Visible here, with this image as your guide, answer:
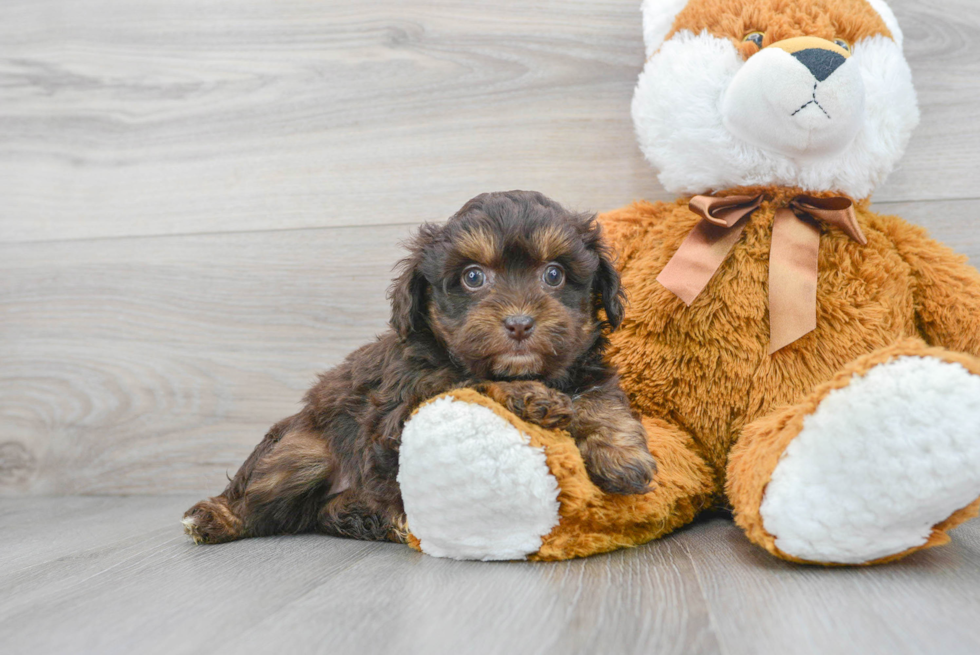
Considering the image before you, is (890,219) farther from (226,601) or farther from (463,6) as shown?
(226,601)

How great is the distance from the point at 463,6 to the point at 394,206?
0.68 metres

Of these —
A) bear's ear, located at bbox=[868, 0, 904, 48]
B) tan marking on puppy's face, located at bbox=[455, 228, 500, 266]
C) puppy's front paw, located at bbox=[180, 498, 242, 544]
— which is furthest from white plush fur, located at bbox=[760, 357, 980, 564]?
puppy's front paw, located at bbox=[180, 498, 242, 544]

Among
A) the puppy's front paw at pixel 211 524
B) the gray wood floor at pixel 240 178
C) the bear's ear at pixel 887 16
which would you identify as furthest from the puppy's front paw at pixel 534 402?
the bear's ear at pixel 887 16

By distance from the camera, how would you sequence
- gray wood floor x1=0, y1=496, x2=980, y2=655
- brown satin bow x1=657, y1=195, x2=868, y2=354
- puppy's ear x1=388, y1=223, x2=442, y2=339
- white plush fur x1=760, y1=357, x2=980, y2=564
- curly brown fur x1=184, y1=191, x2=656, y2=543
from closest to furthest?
gray wood floor x1=0, y1=496, x2=980, y2=655
white plush fur x1=760, y1=357, x2=980, y2=564
curly brown fur x1=184, y1=191, x2=656, y2=543
puppy's ear x1=388, y1=223, x2=442, y2=339
brown satin bow x1=657, y1=195, x2=868, y2=354

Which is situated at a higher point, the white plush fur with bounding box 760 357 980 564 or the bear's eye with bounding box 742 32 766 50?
the bear's eye with bounding box 742 32 766 50

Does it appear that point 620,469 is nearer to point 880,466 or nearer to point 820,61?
point 880,466

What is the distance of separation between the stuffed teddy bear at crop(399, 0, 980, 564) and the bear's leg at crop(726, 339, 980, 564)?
5 cm

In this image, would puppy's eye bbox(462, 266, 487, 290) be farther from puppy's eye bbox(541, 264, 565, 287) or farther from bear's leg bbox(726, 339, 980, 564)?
bear's leg bbox(726, 339, 980, 564)

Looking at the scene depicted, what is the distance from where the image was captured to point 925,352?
1203mm

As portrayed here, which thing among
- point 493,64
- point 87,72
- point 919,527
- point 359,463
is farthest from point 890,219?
point 87,72

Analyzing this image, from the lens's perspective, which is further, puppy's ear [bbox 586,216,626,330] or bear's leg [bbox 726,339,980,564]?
puppy's ear [bbox 586,216,626,330]

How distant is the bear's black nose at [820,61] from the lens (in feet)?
5.32

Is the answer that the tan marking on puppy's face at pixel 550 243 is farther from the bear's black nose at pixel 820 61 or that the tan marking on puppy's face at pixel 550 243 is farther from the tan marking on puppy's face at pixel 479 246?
the bear's black nose at pixel 820 61

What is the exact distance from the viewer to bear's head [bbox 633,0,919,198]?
1.64 meters
